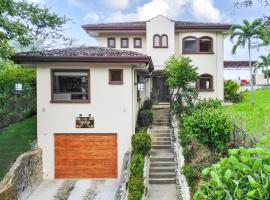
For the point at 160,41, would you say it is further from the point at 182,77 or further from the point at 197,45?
the point at 182,77

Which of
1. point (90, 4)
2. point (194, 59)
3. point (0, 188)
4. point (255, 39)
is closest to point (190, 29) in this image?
point (194, 59)

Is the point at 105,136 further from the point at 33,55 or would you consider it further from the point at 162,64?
the point at 162,64

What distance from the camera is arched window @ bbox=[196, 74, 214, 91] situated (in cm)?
3188

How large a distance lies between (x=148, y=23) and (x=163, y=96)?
657cm

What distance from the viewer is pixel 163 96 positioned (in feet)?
105

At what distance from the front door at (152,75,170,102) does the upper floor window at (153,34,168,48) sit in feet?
9.64

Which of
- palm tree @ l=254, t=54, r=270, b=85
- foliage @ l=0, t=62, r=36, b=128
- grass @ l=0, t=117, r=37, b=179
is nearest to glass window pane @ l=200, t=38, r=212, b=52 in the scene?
foliage @ l=0, t=62, r=36, b=128

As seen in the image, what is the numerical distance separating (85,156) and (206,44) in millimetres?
16784

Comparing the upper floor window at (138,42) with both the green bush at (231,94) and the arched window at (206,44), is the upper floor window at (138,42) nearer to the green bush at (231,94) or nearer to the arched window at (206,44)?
the arched window at (206,44)

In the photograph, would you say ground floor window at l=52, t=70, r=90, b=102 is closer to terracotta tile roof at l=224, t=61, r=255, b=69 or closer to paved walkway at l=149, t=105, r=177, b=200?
paved walkway at l=149, t=105, r=177, b=200

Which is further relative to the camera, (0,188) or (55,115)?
(55,115)

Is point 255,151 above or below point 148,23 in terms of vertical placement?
below

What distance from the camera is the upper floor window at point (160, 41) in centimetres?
3094

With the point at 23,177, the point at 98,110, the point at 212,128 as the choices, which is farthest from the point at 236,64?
the point at 23,177
